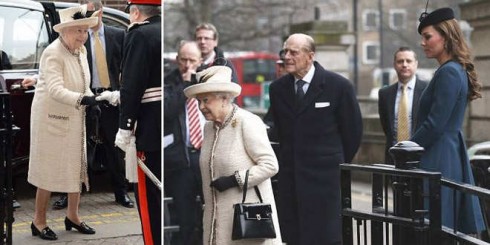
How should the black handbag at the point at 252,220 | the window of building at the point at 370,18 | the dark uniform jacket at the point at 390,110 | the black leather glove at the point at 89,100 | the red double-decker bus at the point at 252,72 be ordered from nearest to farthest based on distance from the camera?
1. the dark uniform jacket at the point at 390,110
2. the black handbag at the point at 252,220
3. the red double-decker bus at the point at 252,72
4. the window of building at the point at 370,18
5. the black leather glove at the point at 89,100

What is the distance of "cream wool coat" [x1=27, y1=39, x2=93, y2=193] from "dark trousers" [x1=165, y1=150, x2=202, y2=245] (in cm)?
47

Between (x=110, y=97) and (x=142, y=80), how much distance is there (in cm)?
25

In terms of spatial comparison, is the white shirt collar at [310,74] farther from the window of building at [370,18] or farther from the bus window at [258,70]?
the window of building at [370,18]

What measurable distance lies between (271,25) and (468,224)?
3.08 ft

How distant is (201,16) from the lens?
285cm

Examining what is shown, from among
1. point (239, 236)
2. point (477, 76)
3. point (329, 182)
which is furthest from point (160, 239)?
point (477, 76)

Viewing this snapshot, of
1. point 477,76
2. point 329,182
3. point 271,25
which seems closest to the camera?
point 477,76

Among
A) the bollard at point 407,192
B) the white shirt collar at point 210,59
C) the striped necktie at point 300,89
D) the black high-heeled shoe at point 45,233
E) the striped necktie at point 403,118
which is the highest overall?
the white shirt collar at point 210,59

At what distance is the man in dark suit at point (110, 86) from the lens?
3086 millimetres

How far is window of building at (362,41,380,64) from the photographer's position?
302cm

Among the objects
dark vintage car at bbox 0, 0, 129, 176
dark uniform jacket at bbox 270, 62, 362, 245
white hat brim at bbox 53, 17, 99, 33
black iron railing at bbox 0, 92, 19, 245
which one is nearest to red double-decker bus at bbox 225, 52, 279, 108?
dark uniform jacket at bbox 270, 62, 362, 245

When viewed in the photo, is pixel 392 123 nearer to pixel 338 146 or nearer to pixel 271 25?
pixel 338 146

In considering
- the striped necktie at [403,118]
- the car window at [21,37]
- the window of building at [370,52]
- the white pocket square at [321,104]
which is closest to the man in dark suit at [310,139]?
the white pocket square at [321,104]

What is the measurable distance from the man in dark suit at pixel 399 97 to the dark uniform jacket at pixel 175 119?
631 mm
